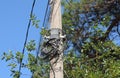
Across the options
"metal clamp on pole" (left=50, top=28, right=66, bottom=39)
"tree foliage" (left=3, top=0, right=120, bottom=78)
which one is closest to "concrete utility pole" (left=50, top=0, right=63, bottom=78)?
"metal clamp on pole" (left=50, top=28, right=66, bottom=39)

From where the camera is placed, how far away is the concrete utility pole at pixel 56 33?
612cm

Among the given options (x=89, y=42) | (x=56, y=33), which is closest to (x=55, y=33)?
(x=56, y=33)

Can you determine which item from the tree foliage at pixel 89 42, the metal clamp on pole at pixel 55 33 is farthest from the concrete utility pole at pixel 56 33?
the tree foliage at pixel 89 42

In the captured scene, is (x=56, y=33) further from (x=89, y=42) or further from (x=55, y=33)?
(x=89, y=42)

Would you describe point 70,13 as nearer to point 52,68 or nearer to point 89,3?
point 89,3

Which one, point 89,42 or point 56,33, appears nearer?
point 56,33

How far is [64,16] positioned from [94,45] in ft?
7.68

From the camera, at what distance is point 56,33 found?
625 cm

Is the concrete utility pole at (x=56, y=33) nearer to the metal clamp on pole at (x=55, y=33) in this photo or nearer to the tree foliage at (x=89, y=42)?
the metal clamp on pole at (x=55, y=33)

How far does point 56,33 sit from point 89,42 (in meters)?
6.98

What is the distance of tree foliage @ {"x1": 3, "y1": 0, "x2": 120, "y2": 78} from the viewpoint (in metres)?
11.0

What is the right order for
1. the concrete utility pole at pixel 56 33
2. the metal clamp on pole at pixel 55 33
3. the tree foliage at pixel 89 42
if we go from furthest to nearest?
the tree foliage at pixel 89 42, the metal clamp on pole at pixel 55 33, the concrete utility pole at pixel 56 33

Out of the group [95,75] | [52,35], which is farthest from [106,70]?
[52,35]

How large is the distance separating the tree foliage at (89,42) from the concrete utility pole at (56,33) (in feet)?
9.61
